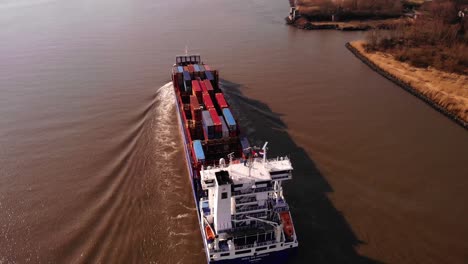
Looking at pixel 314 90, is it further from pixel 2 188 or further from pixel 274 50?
pixel 2 188

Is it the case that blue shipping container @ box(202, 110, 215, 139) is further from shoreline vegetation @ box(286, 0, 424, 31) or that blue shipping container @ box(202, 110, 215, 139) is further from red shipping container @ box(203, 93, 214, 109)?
shoreline vegetation @ box(286, 0, 424, 31)

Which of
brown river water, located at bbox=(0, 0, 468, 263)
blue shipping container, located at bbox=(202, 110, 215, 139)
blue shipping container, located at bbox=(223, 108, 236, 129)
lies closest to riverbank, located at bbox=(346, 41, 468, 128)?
brown river water, located at bbox=(0, 0, 468, 263)

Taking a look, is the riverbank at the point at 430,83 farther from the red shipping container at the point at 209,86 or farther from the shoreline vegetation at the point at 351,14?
the red shipping container at the point at 209,86

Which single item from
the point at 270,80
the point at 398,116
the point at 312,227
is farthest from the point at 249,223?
the point at 270,80

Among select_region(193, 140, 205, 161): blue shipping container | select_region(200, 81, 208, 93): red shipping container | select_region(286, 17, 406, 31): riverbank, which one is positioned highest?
select_region(286, 17, 406, 31): riverbank

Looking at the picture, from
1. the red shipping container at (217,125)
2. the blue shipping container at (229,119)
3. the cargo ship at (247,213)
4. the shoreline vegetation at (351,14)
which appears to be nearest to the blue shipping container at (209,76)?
the blue shipping container at (229,119)

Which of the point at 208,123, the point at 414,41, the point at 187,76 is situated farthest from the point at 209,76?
the point at 414,41
